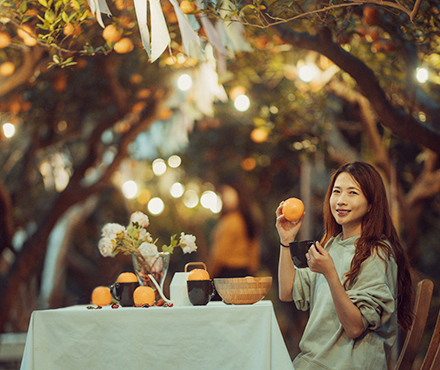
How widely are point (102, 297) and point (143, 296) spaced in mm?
267

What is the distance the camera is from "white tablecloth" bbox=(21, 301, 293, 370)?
183cm

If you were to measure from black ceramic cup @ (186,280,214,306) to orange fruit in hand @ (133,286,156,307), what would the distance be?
0.16 m

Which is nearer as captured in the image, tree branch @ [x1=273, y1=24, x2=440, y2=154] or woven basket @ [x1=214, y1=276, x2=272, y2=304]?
woven basket @ [x1=214, y1=276, x2=272, y2=304]

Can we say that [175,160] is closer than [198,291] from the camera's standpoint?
No

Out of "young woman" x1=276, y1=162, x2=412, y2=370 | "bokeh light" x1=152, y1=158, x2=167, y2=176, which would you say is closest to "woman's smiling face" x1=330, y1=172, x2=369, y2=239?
"young woman" x1=276, y1=162, x2=412, y2=370

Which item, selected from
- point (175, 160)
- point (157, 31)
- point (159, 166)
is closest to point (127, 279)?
point (157, 31)

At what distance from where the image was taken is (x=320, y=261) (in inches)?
74.9

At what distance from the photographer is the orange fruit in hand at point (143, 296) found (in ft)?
6.69

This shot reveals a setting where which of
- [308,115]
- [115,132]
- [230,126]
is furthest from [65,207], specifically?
[230,126]

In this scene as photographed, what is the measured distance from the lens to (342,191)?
Result: 2.22 m

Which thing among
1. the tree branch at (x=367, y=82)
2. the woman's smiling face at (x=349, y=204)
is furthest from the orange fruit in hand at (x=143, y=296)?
the tree branch at (x=367, y=82)

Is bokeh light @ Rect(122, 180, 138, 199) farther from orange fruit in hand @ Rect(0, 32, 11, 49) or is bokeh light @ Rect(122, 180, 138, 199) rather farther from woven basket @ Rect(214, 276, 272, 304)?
woven basket @ Rect(214, 276, 272, 304)

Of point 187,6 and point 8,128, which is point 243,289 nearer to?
point 187,6

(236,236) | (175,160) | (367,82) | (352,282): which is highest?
(175,160)
